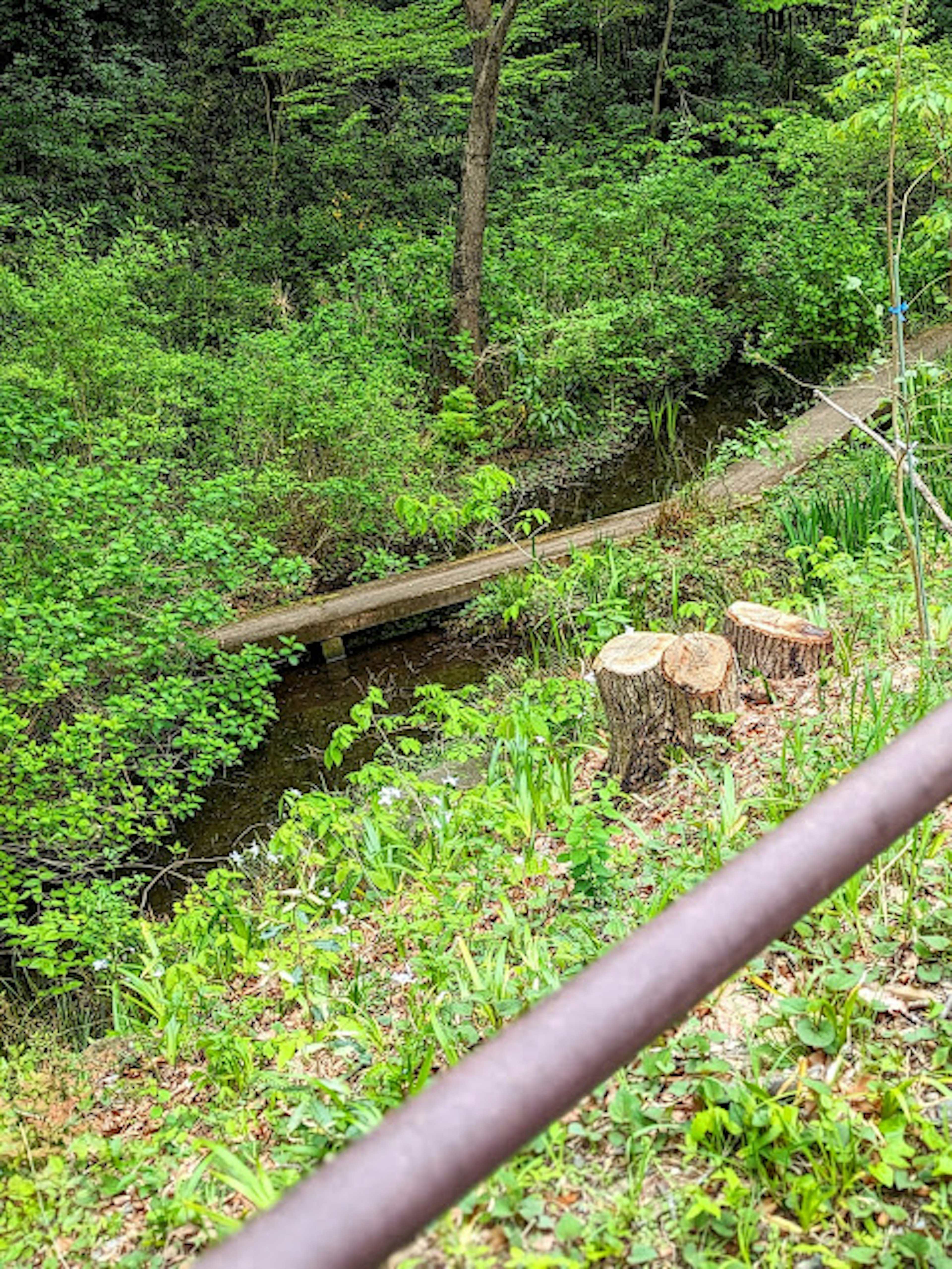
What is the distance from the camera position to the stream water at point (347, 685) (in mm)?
5859

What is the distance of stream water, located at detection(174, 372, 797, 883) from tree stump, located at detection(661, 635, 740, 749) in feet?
8.65

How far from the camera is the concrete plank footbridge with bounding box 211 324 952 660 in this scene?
23.6 ft

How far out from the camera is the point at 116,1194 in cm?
229

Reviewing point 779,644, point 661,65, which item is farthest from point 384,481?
point 661,65

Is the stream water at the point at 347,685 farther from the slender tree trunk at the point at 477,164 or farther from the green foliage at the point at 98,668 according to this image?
the slender tree trunk at the point at 477,164

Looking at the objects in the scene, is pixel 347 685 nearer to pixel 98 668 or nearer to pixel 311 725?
pixel 311 725

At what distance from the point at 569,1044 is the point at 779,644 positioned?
365 cm

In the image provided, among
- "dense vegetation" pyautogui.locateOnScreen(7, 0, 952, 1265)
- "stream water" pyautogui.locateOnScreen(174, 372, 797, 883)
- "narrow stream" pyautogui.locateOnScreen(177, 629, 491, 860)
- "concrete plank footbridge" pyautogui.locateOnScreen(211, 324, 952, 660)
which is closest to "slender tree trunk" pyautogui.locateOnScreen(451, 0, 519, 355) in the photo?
"dense vegetation" pyautogui.locateOnScreen(7, 0, 952, 1265)

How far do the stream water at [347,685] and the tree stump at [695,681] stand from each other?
8.65 ft

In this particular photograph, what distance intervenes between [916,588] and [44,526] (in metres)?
4.42

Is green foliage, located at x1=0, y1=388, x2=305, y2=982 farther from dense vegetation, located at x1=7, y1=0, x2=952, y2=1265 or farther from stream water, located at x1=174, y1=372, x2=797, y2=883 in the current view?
stream water, located at x1=174, y1=372, x2=797, y2=883

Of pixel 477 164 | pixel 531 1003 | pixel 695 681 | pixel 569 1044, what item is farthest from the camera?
pixel 477 164

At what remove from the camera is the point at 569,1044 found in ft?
2.23

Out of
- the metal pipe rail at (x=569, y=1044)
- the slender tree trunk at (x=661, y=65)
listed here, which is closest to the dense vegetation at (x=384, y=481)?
the slender tree trunk at (x=661, y=65)
